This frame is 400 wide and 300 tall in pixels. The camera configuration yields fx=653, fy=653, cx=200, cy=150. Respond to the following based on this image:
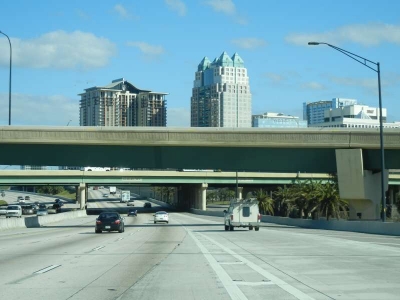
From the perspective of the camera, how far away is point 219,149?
2083 inches

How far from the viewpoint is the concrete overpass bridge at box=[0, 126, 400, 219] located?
50469 mm

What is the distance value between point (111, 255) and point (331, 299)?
13.3m

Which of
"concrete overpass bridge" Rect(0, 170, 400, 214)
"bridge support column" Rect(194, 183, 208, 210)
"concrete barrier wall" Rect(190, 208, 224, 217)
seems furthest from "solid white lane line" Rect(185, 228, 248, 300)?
"bridge support column" Rect(194, 183, 208, 210)

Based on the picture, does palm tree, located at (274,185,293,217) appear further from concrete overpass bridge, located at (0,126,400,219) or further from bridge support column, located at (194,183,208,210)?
concrete overpass bridge, located at (0,126,400,219)

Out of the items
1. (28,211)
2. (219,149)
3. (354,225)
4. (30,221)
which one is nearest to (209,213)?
(28,211)

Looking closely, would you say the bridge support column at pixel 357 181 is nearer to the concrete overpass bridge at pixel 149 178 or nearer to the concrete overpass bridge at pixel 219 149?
the concrete overpass bridge at pixel 219 149

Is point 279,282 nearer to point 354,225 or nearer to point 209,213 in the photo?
point 354,225

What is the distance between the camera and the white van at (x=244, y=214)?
47.1 m

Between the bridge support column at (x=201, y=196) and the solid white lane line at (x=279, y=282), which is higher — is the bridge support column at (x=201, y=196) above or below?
above

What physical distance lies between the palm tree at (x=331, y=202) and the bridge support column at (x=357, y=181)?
21128 millimetres

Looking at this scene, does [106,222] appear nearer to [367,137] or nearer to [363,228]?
[363,228]

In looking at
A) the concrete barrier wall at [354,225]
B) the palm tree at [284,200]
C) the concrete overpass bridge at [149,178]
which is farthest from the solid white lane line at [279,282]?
the concrete overpass bridge at [149,178]

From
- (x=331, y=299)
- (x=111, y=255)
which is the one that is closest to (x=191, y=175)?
(x=111, y=255)

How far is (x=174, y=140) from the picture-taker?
5131cm
